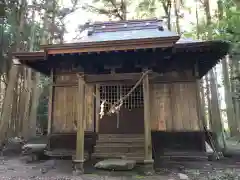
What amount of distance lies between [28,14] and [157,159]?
11.6 m

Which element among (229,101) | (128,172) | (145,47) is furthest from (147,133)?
(229,101)

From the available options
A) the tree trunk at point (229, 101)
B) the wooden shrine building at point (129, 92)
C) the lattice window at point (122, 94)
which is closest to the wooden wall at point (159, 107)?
the wooden shrine building at point (129, 92)

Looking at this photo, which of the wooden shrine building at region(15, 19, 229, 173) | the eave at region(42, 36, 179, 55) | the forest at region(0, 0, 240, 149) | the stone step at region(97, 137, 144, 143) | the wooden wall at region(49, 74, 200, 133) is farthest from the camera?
the forest at region(0, 0, 240, 149)

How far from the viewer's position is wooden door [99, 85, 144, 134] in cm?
797

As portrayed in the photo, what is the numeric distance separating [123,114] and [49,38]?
11.3 metres

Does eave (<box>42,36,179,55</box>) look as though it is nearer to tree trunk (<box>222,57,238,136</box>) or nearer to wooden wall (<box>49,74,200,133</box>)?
wooden wall (<box>49,74,200,133</box>)

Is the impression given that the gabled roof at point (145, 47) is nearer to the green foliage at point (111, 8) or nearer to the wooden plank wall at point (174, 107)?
the wooden plank wall at point (174, 107)

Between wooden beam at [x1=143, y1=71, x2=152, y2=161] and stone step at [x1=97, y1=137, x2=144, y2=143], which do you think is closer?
wooden beam at [x1=143, y1=71, x2=152, y2=161]

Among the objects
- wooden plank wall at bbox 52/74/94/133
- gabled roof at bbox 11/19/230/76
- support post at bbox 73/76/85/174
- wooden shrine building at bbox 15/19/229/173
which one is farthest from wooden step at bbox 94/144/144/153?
gabled roof at bbox 11/19/230/76

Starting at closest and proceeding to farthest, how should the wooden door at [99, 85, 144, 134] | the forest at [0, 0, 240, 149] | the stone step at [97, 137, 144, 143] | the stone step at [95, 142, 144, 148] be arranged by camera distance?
the stone step at [95, 142, 144, 148]
the stone step at [97, 137, 144, 143]
the wooden door at [99, 85, 144, 134]
the forest at [0, 0, 240, 149]

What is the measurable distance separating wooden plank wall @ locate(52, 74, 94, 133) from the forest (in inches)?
88.1

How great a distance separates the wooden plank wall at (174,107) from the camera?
759 centimetres

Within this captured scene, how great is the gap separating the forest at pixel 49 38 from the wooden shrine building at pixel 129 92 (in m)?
1.65

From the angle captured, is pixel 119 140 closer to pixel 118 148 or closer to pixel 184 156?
pixel 118 148
